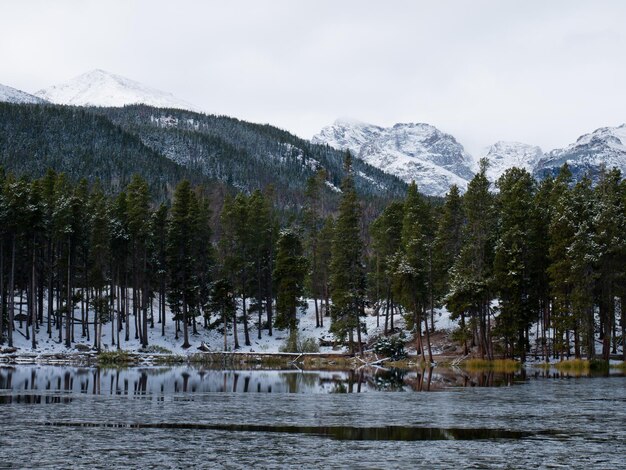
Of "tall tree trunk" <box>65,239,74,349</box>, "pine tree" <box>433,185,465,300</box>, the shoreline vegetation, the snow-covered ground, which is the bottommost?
the shoreline vegetation

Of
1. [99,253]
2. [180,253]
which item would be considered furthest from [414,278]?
[99,253]

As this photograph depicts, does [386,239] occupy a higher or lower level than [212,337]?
higher

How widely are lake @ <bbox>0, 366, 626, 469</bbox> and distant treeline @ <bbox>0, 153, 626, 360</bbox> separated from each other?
674 inches

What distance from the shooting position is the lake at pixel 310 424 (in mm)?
19703

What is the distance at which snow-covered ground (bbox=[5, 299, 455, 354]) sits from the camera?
7850 centimetres

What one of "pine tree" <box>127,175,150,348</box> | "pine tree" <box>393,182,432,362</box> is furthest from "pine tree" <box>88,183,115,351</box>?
"pine tree" <box>393,182,432,362</box>

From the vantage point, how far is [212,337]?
89688 millimetres

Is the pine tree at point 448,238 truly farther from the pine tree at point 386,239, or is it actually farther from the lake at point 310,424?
the lake at point 310,424

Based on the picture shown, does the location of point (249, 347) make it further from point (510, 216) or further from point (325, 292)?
point (510, 216)

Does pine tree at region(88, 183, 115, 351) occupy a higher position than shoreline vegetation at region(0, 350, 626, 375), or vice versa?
pine tree at region(88, 183, 115, 351)

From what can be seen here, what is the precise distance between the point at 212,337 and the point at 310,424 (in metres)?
63.7

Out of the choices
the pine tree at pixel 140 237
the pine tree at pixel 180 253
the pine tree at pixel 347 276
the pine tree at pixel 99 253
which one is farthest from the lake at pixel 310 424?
A: the pine tree at pixel 180 253

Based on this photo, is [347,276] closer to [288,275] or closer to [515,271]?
[288,275]

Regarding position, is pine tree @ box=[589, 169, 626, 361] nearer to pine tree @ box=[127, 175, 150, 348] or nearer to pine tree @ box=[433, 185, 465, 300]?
pine tree @ box=[433, 185, 465, 300]
